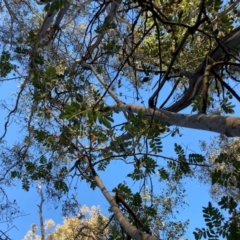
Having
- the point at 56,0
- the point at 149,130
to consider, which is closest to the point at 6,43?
the point at 149,130

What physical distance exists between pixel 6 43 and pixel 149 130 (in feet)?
13.9

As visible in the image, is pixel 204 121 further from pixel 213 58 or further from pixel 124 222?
pixel 213 58

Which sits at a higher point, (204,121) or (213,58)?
(213,58)

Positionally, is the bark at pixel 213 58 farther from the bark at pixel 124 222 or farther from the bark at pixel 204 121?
the bark at pixel 124 222

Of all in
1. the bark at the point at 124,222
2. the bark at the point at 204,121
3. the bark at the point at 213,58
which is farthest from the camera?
the bark at the point at 213,58

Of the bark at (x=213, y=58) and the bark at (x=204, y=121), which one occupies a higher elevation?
the bark at (x=213, y=58)

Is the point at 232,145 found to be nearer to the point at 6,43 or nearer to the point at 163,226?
the point at 163,226

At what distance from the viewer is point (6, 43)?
6371 millimetres

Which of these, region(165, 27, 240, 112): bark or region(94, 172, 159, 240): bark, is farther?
region(165, 27, 240, 112): bark

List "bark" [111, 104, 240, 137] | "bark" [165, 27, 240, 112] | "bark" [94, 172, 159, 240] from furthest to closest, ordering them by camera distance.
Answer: "bark" [165, 27, 240, 112] < "bark" [94, 172, 159, 240] < "bark" [111, 104, 240, 137]

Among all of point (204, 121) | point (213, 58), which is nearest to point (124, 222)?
point (204, 121)

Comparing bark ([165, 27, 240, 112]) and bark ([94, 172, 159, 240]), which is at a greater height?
bark ([165, 27, 240, 112])

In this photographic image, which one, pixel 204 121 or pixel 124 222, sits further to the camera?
pixel 124 222

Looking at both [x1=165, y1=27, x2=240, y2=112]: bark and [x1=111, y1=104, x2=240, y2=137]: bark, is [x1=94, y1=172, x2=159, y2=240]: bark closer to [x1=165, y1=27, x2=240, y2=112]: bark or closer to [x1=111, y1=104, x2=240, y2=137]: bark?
[x1=111, y1=104, x2=240, y2=137]: bark
